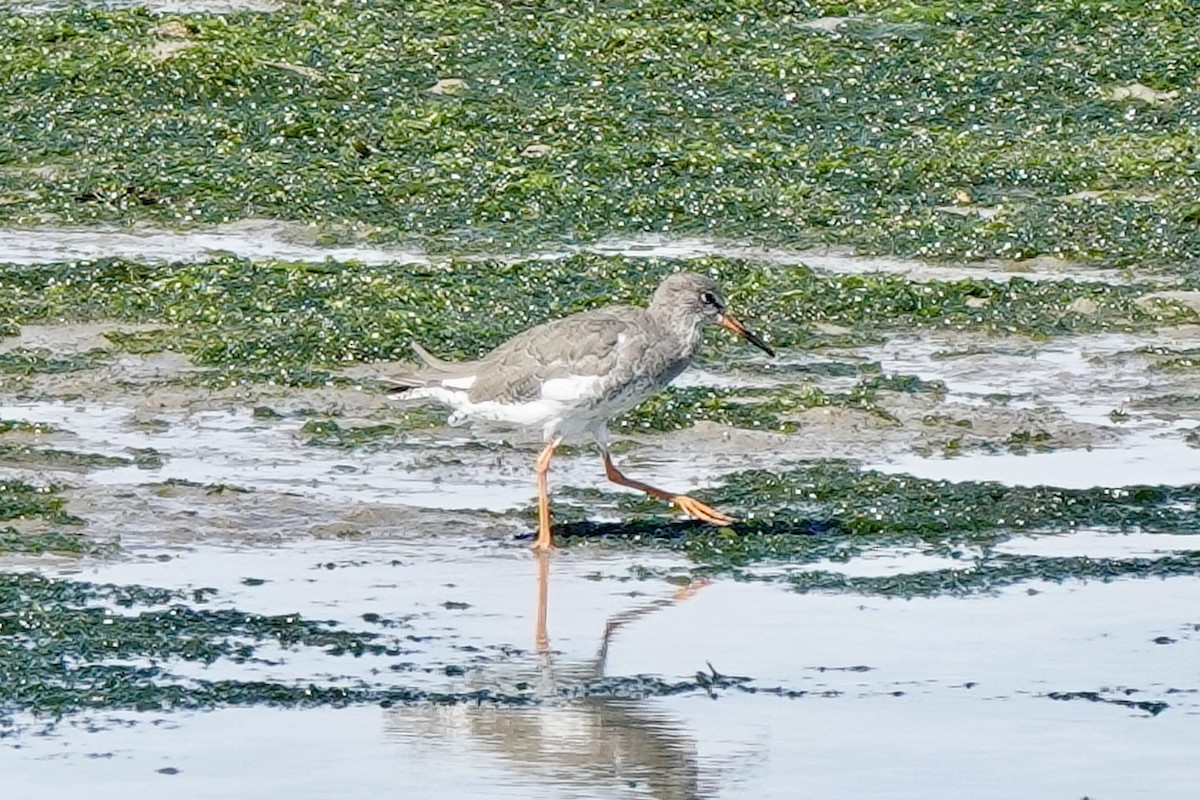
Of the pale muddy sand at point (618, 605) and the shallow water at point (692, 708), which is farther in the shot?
the pale muddy sand at point (618, 605)

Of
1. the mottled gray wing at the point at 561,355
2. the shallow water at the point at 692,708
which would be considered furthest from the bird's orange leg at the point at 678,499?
the shallow water at the point at 692,708

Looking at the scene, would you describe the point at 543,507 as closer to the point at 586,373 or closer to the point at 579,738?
the point at 586,373

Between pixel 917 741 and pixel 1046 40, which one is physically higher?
pixel 1046 40

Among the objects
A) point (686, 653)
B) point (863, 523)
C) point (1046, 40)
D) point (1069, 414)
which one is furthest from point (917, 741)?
point (1046, 40)

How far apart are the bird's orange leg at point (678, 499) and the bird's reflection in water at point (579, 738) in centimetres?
194

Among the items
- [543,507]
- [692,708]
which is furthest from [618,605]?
[692,708]

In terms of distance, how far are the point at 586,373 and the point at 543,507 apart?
573mm

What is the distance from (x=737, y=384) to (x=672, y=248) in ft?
8.41

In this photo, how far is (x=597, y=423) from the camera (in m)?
10.4

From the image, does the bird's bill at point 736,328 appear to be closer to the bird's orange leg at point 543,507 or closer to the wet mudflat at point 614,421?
the wet mudflat at point 614,421

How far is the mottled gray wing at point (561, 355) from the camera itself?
1015 cm

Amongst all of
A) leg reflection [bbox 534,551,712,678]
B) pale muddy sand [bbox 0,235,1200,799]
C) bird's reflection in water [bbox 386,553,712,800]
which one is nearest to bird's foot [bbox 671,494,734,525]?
pale muddy sand [bbox 0,235,1200,799]

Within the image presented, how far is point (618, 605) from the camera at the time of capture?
9023mm

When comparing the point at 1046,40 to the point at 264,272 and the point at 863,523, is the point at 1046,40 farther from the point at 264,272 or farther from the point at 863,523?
the point at 863,523
